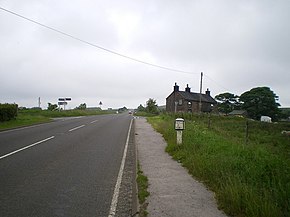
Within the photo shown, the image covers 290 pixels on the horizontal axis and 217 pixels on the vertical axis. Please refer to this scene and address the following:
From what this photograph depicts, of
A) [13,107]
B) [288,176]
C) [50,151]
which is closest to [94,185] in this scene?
[288,176]

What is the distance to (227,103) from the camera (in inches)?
3479

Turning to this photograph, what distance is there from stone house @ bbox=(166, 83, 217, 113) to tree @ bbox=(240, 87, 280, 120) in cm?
1283

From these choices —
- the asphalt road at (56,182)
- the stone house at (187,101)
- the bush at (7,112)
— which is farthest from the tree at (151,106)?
the asphalt road at (56,182)

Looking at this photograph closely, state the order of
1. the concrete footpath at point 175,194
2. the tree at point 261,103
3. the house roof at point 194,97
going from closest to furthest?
the concrete footpath at point 175,194 → the tree at point 261,103 → the house roof at point 194,97

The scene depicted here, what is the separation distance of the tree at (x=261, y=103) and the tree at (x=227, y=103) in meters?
8.85

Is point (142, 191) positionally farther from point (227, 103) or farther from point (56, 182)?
point (227, 103)

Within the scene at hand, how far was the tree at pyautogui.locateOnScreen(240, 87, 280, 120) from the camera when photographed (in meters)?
72.0

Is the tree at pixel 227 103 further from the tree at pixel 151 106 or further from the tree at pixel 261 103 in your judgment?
the tree at pixel 151 106

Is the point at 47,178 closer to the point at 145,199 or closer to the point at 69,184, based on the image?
the point at 69,184

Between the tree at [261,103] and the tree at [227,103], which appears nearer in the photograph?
the tree at [261,103]

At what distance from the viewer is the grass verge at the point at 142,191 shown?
177 inches

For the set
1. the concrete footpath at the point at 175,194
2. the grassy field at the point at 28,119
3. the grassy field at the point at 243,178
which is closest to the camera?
the grassy field at the point at 243,178

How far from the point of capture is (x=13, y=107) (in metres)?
26.0

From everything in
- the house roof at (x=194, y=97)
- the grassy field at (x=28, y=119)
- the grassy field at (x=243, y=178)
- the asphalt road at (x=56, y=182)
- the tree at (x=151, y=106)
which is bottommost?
the asphalt road at (x=56, y=182)
